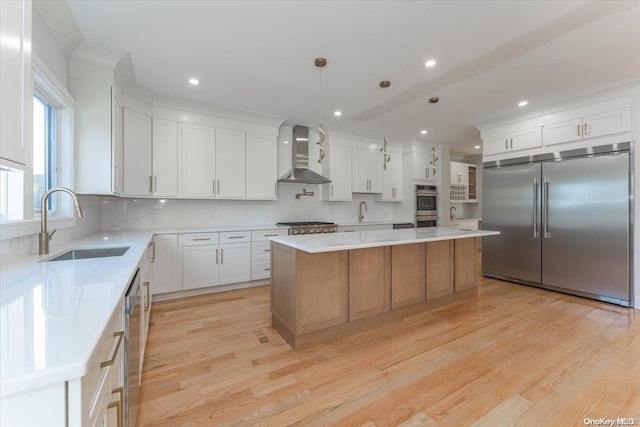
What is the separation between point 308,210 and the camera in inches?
202

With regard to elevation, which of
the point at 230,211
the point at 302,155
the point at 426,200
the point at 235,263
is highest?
the point at 302,155

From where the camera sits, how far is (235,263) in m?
3.85

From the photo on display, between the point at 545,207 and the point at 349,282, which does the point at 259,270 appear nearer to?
the point at 349,282

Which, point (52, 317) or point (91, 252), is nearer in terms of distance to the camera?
point (52, 317)

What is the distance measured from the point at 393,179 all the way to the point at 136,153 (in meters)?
4.59

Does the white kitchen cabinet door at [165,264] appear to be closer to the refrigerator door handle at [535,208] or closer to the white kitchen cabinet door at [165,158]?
the white kitchen cabinet door at [165,158]

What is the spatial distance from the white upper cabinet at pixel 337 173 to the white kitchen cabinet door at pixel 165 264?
2701mm

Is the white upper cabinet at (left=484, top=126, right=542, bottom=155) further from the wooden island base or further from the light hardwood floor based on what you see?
the light hardwood floor

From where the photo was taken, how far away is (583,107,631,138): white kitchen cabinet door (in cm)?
315

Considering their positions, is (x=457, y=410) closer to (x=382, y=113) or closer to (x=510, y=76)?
(x=510, y=76)

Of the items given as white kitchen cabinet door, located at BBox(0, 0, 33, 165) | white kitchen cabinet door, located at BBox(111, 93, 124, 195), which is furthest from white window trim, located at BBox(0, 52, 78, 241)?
white kitchen cabinet door, located at BBox(111, 93, 124, 195)

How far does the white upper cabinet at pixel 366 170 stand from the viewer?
5.26 meters

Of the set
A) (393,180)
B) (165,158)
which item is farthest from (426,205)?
(165,158)

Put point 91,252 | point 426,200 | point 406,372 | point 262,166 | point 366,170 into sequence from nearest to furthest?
1. point 406,372
2. point 91,252
3. point 262,166
4. point 366,170
5. point 426,200
